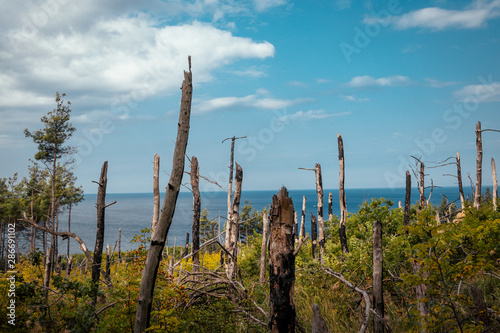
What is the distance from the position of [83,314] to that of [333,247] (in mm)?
11100

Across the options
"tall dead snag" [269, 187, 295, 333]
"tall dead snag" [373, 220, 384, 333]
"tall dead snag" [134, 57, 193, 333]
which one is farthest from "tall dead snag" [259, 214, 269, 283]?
"tall dead snag" [269, 187, 295, 333]

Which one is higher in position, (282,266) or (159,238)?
(159,238)

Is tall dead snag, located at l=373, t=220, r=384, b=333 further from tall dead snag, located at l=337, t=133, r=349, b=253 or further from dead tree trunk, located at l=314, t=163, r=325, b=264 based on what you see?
dead tree trunk, located at l=314, t=163, r=325, b=264

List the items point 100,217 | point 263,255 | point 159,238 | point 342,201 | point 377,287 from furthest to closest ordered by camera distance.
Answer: point 342,201 < point 263,255 < point 100,217 < point 377,287 < point 159,238

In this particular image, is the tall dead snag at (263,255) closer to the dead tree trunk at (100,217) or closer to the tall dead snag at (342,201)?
the dead tree trunk at (100,217)

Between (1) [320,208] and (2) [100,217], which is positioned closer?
(2) [100,217]

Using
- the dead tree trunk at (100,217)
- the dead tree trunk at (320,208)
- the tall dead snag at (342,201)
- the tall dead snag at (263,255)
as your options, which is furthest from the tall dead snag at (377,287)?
the dead tree trunk at (320,208)

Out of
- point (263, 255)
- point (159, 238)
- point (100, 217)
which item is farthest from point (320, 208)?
point (159, 238)

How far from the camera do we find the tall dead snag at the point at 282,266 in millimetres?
4461

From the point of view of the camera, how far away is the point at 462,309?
616 centimetres

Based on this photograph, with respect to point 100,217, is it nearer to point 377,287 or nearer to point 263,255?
point 263,255

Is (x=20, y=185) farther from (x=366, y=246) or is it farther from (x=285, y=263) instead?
(x=285, y=263)

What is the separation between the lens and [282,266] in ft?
14.8

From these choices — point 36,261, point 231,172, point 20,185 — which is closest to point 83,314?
point 36,261
